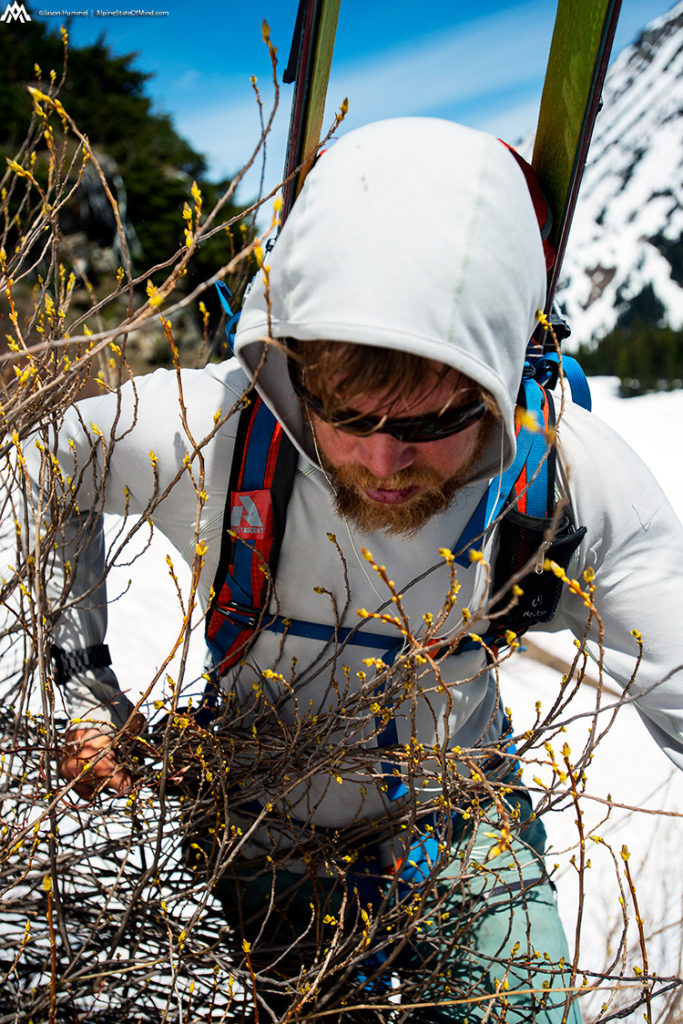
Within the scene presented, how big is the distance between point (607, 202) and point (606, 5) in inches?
5045

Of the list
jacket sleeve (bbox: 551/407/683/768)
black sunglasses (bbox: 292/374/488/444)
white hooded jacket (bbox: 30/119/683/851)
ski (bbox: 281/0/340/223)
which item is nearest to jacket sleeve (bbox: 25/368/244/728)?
white hooded jacket (bbox: 30/119/683/851)

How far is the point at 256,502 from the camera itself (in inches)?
49.6

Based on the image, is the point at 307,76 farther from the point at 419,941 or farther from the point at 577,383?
the point at 419,941

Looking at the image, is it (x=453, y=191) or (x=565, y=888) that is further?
(x=565, y=888)

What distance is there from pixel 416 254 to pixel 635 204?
12549 centimetres

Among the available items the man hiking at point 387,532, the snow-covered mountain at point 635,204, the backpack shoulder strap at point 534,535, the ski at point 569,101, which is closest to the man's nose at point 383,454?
the man hiking at point 387,532

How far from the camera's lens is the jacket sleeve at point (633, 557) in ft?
4.55

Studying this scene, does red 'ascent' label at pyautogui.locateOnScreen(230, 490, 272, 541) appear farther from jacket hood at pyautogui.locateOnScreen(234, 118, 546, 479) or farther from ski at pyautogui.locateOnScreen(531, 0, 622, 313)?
A: ski at pyautogui.locateOnScreen(531, 0, 622, 313)

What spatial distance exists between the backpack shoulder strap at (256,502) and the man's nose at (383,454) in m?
0.19

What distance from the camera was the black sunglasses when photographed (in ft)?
3.44

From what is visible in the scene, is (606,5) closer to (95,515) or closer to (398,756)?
(95,515)

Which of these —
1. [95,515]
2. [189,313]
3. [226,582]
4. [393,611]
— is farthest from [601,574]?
[189,313]

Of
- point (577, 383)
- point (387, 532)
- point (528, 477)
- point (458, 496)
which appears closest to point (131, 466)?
point (387, 532)

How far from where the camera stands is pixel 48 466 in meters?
1.28
